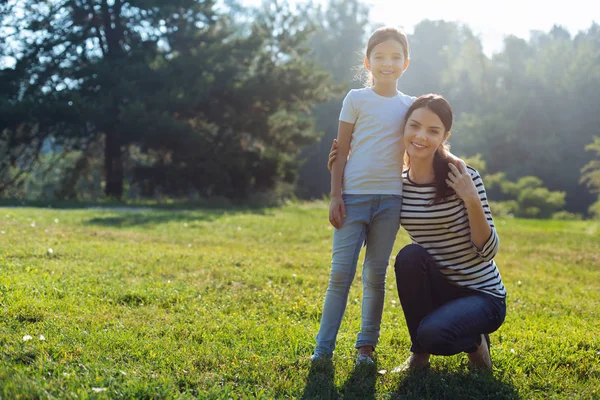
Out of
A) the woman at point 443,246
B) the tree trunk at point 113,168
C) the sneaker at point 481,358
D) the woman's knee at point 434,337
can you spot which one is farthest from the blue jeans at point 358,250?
the tree trunk at point 113,168

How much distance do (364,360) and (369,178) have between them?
984 millimetres

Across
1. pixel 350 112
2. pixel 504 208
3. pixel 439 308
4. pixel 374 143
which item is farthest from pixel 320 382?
pixel 504 208

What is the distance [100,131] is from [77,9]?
3.43 m

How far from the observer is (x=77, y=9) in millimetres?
16766

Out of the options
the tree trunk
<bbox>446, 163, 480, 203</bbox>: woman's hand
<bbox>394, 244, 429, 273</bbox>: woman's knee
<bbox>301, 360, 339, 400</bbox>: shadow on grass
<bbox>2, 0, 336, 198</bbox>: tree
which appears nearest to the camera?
<bbox>301, 360, 339, 400</bbox>: shadow on grass

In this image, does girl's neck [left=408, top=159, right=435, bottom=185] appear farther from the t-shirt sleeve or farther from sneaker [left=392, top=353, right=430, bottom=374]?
sneaker [left=392, top=353, right=430, bottom=374]

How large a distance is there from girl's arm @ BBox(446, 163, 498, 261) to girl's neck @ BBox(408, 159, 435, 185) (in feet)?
0.59

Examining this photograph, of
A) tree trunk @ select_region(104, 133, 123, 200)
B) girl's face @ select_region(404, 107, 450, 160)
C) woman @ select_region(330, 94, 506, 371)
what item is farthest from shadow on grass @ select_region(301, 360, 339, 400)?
tree trunk @ select_region(104, 133, 123, 200)

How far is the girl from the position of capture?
10.5 ft

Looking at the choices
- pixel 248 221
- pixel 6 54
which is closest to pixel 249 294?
pixel 248 221

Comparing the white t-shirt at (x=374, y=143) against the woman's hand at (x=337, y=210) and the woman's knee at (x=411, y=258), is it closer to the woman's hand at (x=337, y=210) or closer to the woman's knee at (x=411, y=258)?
the woman's hand at (x=337, y=210)

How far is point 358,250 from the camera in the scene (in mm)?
3229

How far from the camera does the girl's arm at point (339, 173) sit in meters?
3.19

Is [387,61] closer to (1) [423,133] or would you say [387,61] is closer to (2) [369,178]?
(1) [423,133]
